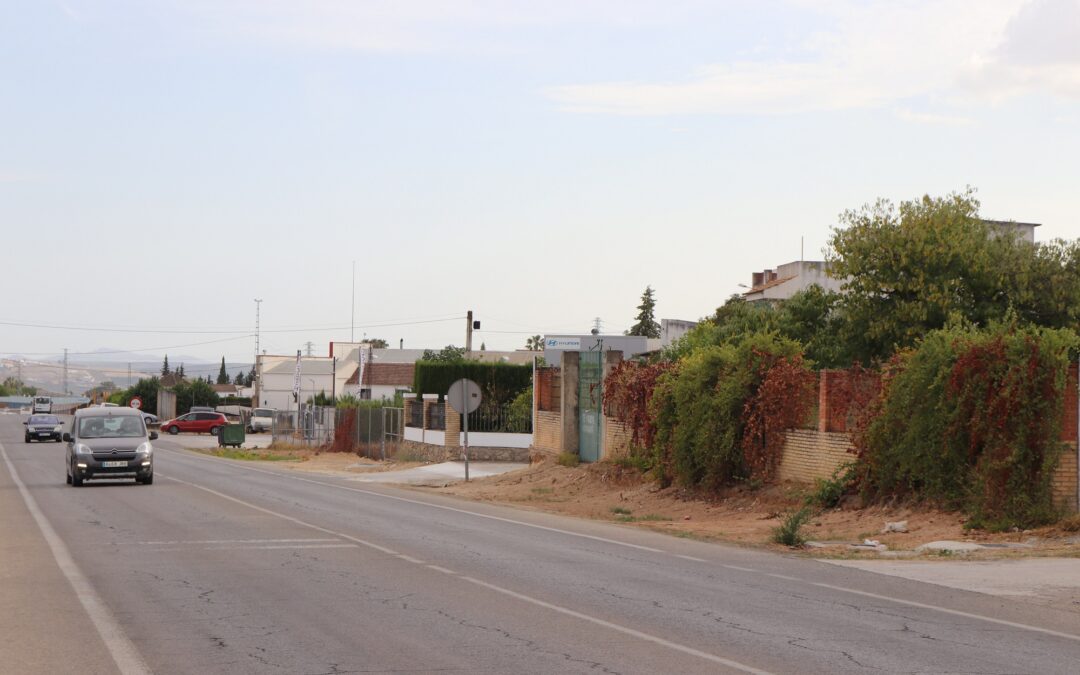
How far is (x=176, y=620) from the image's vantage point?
439 inches

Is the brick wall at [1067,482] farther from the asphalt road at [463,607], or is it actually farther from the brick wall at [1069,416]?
the asphalt road at [463,607]

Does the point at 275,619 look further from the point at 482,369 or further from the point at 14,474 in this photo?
the point at 482,369

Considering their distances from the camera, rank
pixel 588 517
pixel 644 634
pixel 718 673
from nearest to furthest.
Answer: pixel 718 673
pixel 644 634
pixel 588 517

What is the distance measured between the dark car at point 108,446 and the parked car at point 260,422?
209 ft

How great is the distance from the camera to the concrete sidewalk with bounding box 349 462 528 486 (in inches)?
1523

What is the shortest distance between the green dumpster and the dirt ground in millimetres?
31929

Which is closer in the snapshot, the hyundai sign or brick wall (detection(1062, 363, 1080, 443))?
brick wall (detection(1062, 363, 1080, 443))

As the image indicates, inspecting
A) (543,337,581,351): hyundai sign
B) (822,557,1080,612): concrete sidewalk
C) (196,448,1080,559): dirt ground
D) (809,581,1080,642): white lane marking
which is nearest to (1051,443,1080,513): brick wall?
(196,448,1080,559): dirt ground

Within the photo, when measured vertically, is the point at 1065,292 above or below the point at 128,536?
above

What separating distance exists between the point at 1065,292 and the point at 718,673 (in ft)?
107

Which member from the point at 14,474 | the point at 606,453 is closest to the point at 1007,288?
the point at 606,453

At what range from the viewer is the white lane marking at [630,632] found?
9.23 meters

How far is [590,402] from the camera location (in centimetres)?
3578

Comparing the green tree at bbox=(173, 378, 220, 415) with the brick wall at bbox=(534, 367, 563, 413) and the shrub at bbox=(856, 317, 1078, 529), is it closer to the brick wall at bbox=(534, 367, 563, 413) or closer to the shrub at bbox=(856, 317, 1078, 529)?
the brick wall at bbox=(534, 367, 563, 413)
